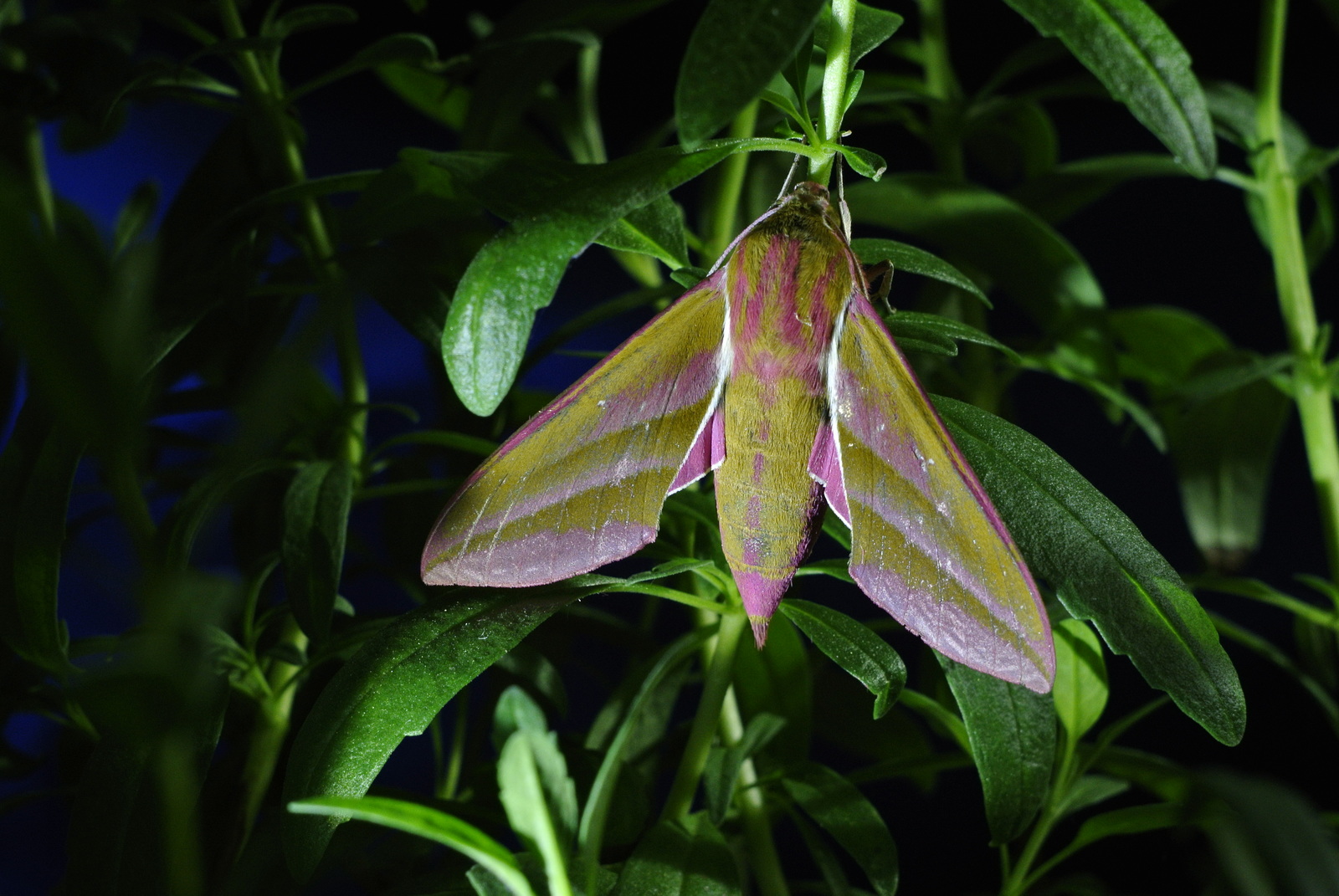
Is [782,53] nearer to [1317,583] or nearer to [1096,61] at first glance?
[1096,61]

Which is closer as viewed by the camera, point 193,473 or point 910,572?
point 910,572

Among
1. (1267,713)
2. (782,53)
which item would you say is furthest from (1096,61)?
(1267,713)

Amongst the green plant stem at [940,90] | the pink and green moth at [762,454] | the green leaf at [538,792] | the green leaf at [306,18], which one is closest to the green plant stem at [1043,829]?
the pink and green moth at [762,454]

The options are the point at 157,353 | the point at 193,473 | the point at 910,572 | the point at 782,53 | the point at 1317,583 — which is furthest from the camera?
the point at 193,473

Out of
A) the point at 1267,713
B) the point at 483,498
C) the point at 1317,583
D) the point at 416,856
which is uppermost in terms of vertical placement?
the point at 483,498

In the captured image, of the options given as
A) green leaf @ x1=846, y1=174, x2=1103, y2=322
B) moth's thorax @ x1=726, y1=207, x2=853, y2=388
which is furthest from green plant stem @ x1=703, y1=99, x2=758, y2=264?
moth's thorax @ x1=726, y1=207, x2=853, y2=388

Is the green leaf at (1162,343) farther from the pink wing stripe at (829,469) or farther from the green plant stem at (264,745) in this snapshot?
the green plant stem at (264,745)

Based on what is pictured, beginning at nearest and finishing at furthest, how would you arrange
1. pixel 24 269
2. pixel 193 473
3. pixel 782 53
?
pixel 24 269
pixel 782 53
pixel 193 473

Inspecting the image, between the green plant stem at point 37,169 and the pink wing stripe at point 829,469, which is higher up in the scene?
the green plant stem at point 37,169
